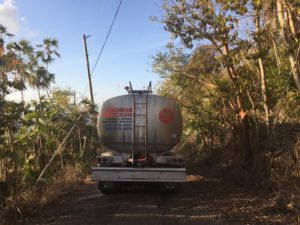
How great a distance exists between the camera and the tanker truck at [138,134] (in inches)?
471

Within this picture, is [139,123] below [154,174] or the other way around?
the other way around

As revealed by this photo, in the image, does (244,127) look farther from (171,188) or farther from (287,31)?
(287,31)

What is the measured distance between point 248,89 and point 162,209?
19.3 feet

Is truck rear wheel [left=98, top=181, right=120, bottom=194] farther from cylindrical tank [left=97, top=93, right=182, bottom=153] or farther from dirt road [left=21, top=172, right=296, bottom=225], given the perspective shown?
cylindrical tank [left=97, top=93, right=182, bottom=153]

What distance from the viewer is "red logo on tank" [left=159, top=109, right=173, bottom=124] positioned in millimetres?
12031

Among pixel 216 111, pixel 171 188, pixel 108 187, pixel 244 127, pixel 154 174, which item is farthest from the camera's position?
pixel 216 111

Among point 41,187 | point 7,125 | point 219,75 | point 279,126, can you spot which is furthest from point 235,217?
point 219,75

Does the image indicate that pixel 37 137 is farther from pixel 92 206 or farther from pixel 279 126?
pixel 279 126

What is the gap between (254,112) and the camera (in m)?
14.6

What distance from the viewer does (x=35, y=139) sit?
16672mm

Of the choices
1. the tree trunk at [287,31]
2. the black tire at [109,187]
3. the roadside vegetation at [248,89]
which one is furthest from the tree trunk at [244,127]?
the black tire at [109,187]

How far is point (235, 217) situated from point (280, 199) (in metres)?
1.34

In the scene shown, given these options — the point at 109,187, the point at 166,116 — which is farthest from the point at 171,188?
the point at 166,116

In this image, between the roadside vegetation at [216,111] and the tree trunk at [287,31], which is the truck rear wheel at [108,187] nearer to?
the roadside vegetation at [216,111]
